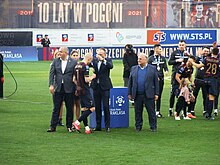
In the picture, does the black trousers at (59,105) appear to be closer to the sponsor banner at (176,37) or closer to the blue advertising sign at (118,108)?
the blue advertising sign at (118,108)

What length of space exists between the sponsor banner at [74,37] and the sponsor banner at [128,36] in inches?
18.0

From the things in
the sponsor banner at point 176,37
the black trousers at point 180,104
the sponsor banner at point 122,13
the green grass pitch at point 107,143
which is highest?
the sponsor banner at point 122,13

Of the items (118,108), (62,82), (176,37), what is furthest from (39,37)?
(62,82)

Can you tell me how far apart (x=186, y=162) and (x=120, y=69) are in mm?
30640

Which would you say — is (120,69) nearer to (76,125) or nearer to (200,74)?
(200,74)

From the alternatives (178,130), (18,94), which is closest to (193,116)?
(178,130)

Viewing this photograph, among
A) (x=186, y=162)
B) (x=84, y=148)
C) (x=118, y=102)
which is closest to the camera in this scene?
(x=186, y=162)

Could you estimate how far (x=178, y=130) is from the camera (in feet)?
62.6

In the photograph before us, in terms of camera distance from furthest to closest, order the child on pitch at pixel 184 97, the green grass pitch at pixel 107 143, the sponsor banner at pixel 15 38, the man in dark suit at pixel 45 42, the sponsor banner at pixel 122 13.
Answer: the sponsor banner at pixel 122 13 → the sponsor banner at pixel 15 38 → the man in dark suit at pixel 45 42 → the child on pitch at pixel 184 97 → the green grass pitch at pixel 107 143

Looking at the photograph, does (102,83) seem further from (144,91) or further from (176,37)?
(176,37)

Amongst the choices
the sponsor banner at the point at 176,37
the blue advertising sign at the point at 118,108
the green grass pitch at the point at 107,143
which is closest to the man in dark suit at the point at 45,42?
the sponsor banner at the point at 176,37

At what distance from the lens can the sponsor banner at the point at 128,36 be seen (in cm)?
5709

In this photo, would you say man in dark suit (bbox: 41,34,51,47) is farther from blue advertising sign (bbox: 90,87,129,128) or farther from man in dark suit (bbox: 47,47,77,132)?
man in dark suit (bbox: 47,47,77,132)

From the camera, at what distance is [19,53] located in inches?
2042
